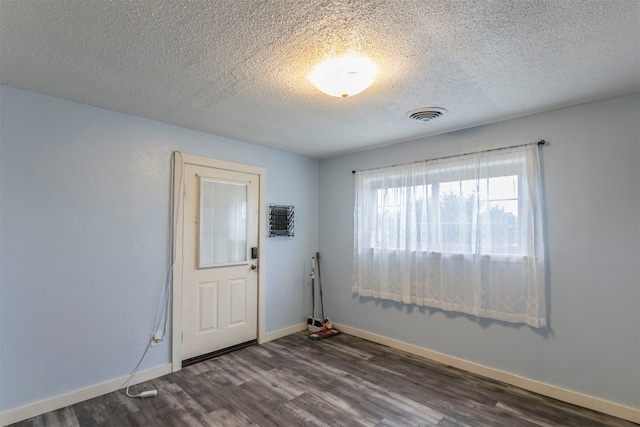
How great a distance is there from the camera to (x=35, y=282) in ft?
7.93

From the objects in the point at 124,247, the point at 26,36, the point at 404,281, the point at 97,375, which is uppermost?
the point at 26,36

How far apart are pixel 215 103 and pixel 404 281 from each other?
2753mm

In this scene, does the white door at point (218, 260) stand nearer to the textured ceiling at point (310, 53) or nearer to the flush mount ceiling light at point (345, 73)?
the textured ceiling at point (310, 53)

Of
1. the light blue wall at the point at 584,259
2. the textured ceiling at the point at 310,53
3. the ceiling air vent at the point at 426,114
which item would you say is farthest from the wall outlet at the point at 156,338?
the ceiling air vent at the point at 426,114

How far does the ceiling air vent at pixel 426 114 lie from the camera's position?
2762mm

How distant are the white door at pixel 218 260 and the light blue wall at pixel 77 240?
0.27 meters

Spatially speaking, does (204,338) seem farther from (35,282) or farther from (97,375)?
(35,282)

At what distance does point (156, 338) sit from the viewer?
3.01 metres

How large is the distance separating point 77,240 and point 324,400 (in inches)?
97.8

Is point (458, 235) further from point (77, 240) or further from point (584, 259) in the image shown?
point (77, 240)

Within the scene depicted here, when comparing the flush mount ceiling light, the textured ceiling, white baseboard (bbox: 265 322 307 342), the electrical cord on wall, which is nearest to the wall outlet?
the electrical cord on wall

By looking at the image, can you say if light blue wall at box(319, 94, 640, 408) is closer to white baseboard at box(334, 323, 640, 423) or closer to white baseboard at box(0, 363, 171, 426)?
white baseboard at box(334, 323, 640, 423)

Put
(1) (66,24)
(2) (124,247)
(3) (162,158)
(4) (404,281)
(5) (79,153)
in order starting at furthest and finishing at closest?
(4) (404,281) < (3) (162,158) < (2) (124,247) < (5) (79,153) < (1) (66,24)

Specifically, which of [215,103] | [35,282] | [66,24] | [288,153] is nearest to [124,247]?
[35,282]
